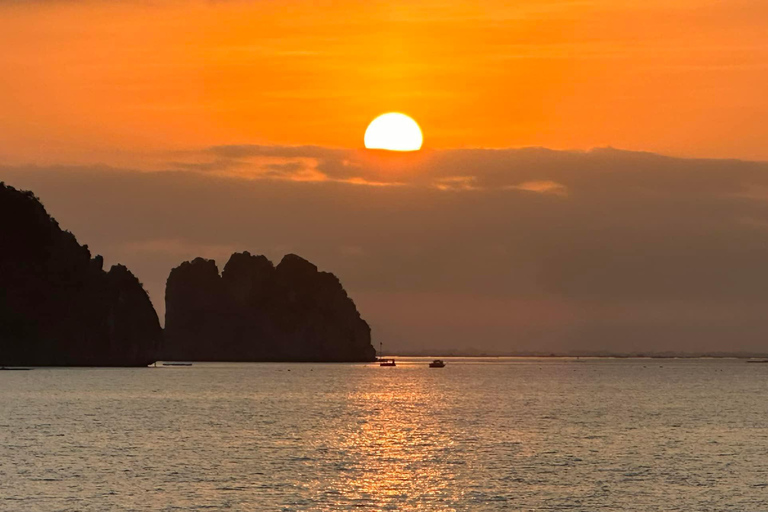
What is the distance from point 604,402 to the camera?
198500 mm

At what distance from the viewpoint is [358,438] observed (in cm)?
11744

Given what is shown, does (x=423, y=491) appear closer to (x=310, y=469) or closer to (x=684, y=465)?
(x=310, y=469)

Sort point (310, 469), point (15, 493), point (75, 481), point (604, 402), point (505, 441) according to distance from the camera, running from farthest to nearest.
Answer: point (604, 402) → point (505, 441) → point (310, 469) → point (75, 481) → point (15, 493)

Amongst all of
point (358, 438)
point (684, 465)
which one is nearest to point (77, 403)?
point (358, 438)

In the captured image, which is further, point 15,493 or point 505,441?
point 505,441

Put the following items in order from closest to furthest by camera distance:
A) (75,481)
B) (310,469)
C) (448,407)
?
(75,481) < (310,469) < (448,407)

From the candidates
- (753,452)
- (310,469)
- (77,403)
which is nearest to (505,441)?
(753,452)

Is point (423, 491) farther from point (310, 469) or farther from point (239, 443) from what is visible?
point (239, 443)

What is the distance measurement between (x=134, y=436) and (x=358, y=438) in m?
22.1

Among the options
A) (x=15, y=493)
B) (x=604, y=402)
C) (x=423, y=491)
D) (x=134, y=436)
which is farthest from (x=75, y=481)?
(x=604, y=402)

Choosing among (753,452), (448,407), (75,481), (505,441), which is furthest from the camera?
(448,407)

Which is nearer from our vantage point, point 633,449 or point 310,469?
point 310,469

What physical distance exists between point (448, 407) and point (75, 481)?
334 ft

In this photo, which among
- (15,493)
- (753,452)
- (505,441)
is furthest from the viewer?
(505,441)
